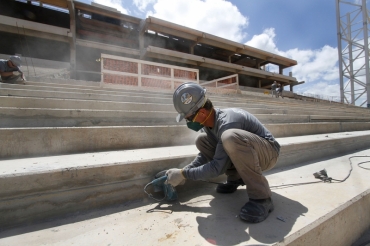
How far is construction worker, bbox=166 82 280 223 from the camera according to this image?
51.1 inches

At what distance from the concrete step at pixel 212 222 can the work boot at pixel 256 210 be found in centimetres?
4

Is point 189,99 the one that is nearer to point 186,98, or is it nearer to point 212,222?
point 186,98

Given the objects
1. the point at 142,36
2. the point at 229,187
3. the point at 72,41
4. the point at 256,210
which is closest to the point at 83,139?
the point at 229,187

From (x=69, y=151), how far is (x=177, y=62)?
58.4 ft

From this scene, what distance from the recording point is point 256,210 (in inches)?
49.6

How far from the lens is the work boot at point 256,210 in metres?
1.23

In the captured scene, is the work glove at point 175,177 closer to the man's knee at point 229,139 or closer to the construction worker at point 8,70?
the man's knee at point 229,139

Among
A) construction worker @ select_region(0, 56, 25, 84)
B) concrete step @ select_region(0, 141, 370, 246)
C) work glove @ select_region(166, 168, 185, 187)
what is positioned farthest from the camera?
construction worker @ select_region(0, 56, 25, 84)

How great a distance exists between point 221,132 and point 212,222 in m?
0.62

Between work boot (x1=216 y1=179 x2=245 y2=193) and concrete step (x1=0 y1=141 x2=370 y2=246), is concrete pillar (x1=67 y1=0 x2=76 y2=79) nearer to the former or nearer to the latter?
concrete step (x1=0 y1=141 x2=370 y2=246)

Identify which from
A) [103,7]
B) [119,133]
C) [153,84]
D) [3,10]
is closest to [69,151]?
[119,133]

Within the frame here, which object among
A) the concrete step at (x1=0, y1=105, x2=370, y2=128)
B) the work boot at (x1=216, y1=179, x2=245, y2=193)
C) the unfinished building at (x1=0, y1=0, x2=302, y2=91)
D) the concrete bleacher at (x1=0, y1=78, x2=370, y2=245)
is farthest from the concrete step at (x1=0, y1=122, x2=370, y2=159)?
the unfinished building at (x1=0, y1=0, x2=302, y2=91)

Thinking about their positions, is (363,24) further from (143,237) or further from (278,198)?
(143,237)

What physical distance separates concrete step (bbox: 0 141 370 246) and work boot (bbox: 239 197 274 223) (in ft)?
0.12
